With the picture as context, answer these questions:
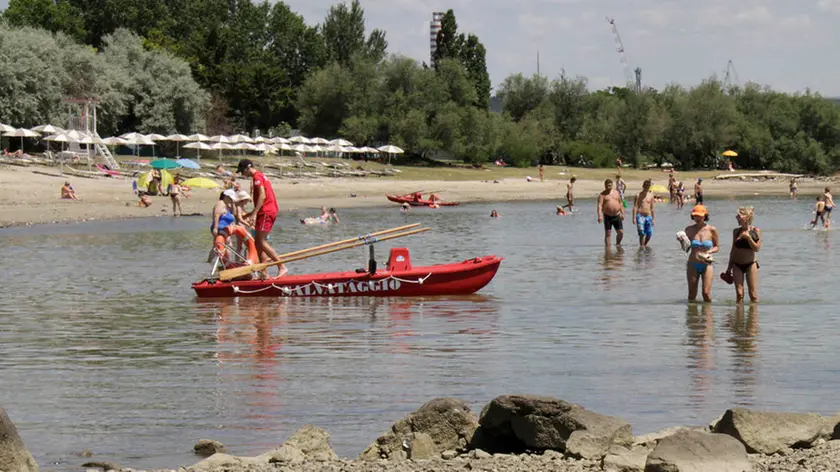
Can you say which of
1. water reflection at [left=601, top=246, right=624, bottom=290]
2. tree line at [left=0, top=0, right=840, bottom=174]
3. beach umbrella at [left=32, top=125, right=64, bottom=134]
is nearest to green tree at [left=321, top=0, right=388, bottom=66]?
tree line at [left=0, top=0, right=840, bottom=174]

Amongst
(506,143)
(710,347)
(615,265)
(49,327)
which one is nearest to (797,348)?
(710,347)

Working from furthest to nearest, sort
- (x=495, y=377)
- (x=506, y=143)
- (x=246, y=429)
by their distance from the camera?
(x=506, y=143), (x=495, y=377), (x=246, y=429)

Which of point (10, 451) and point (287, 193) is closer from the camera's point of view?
point (10, 451)

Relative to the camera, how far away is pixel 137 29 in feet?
343

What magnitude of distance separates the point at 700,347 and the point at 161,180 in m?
38.6

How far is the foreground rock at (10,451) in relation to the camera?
758 centimetres

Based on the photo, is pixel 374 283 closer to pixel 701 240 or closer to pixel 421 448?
pixel 701 240

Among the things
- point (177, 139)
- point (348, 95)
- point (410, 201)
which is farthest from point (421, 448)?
point (348, 95)

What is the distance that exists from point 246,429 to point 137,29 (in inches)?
3920

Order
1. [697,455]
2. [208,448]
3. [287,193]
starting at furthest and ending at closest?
1. [287,193]
2. [208,448]
3. [697,455]

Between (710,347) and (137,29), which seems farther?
(137,29)

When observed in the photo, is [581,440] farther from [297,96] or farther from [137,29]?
[137,29]

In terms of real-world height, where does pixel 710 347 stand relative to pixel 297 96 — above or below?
below

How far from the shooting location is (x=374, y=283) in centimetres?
1755
